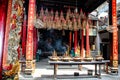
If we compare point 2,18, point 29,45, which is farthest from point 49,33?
point 2,18

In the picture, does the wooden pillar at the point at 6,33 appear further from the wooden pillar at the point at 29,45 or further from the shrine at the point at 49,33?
the wooden pillar at the point at 29,45

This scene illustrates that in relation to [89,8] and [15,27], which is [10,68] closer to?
[15,27]

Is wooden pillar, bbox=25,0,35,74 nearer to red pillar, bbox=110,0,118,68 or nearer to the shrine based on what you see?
the shrine

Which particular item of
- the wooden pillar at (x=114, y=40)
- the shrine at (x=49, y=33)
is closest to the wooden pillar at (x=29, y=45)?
the shrine at (x=49, y=33)

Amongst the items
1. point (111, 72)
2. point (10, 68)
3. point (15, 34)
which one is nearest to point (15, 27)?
point (15, 34)

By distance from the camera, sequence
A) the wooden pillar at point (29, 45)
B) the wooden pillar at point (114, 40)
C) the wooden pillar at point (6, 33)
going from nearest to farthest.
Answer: the wooden pillar at point (6, 33) → the wooden pillar at point (29, 45) → the wooden pillar at point (114, 40)

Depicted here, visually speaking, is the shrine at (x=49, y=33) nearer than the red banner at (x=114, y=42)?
Yes

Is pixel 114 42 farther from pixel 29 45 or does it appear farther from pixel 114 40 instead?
pixel 29 45

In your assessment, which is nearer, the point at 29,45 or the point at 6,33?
the point at 6,33

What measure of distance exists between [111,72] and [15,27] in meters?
6.72

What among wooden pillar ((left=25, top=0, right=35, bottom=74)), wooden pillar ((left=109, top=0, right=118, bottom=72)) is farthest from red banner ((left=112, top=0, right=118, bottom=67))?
wooden pillar ((left=25, top=0, right=35, bottom=74))

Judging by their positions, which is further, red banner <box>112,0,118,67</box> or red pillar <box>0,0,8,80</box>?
red banner <box>112,0,118,67</box>

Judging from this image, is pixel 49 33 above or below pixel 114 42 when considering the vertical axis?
above

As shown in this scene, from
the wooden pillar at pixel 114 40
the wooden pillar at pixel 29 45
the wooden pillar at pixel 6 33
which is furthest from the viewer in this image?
the wooden pillar at pixel 114 40
